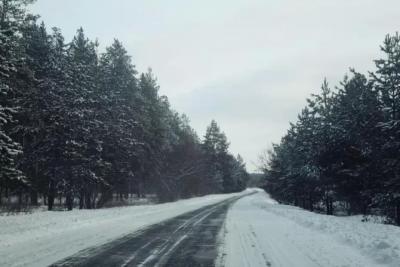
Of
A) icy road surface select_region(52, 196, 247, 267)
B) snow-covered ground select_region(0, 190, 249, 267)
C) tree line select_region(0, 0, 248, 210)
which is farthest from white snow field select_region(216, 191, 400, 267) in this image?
tree line select_region(0, 0, 248, 210)

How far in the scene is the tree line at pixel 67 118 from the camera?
26.8 metres

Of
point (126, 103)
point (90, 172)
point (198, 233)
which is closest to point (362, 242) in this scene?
point (198, 233)

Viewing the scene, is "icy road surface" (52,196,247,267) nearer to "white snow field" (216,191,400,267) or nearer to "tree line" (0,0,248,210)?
"white snow field" (216,191,400,267)

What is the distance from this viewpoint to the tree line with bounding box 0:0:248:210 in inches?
1056

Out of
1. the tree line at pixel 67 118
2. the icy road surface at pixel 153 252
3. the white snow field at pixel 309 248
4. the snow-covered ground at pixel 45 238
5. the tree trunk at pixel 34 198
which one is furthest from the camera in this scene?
the tree trunk at pixel 34 198

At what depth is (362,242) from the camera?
12617 millimetres

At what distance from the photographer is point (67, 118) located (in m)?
31.0

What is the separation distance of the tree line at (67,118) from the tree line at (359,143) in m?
17.6

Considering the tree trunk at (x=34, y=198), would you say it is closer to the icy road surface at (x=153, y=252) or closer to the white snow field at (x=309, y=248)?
the icy road surface at (x=153, y=252)

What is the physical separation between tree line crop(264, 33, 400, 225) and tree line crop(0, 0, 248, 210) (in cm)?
1755

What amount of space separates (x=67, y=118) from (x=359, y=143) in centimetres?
2192

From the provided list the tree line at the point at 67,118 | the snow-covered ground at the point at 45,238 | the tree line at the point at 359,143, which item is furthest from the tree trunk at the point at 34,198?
the tree line at the point at 359,143

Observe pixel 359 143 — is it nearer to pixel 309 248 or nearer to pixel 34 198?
pixel 309 248

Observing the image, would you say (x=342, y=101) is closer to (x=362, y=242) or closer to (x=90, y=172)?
(x=90, y=172)
